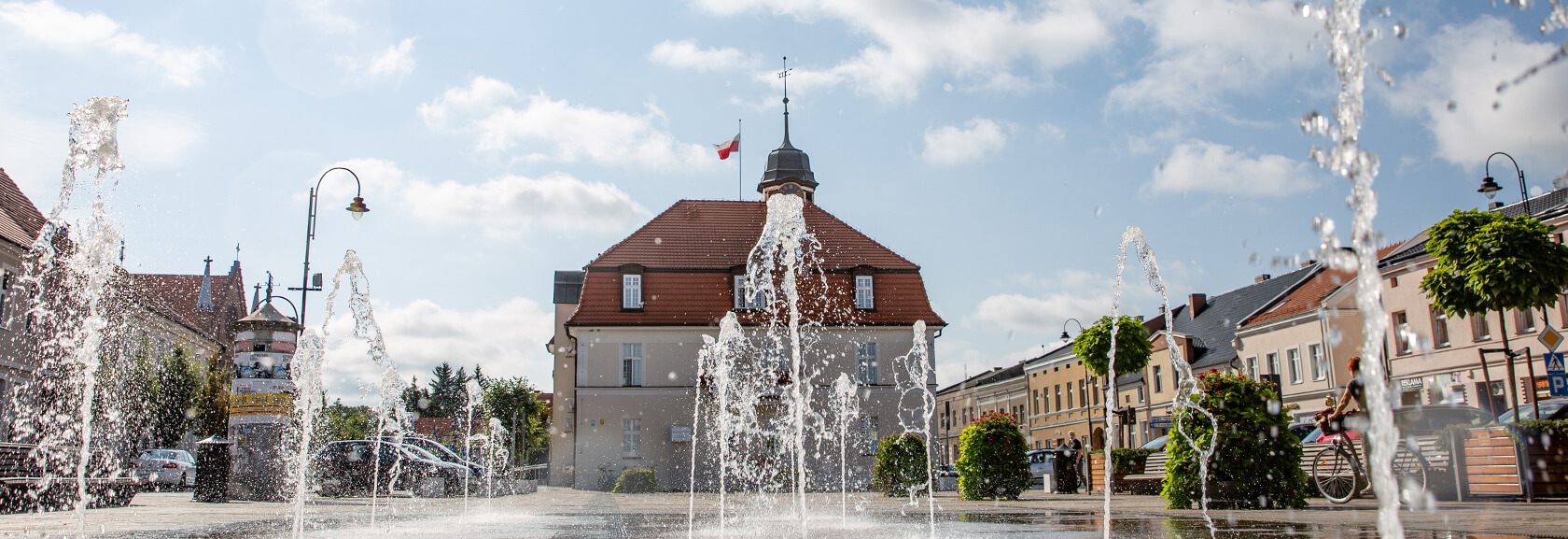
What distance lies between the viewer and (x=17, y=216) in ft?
86.3

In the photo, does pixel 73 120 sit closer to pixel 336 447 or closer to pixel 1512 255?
pixel 336 447

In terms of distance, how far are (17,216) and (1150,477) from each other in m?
26.5

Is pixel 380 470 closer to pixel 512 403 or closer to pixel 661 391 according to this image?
pixel 661 391

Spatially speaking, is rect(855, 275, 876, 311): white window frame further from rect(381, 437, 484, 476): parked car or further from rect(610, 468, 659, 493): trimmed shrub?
rect(381, 437, 484, 476): parked car

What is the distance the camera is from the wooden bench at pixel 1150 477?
17188 millimetres

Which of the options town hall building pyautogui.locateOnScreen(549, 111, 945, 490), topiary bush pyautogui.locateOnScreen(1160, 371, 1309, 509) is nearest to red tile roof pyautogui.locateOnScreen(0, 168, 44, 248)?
town hall building pyautogui.locateOnScreen(549, 111, 945, 490)

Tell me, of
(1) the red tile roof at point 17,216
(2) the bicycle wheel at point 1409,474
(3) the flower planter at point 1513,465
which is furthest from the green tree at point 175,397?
(3) the flower planter at point 1513,465

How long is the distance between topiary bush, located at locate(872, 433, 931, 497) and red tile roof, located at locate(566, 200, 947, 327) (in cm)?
1433

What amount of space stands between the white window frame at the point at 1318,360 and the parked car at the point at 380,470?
27694 mm

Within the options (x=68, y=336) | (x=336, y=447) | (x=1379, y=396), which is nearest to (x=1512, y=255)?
(x=1379, y=396)

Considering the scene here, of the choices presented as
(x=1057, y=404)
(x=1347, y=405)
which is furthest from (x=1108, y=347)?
(x=1057, y=404)

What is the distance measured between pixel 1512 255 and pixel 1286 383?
84.7 ft

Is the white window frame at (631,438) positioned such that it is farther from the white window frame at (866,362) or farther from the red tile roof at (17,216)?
the red tile roof at (17,216)

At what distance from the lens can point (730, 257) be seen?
3731cm
